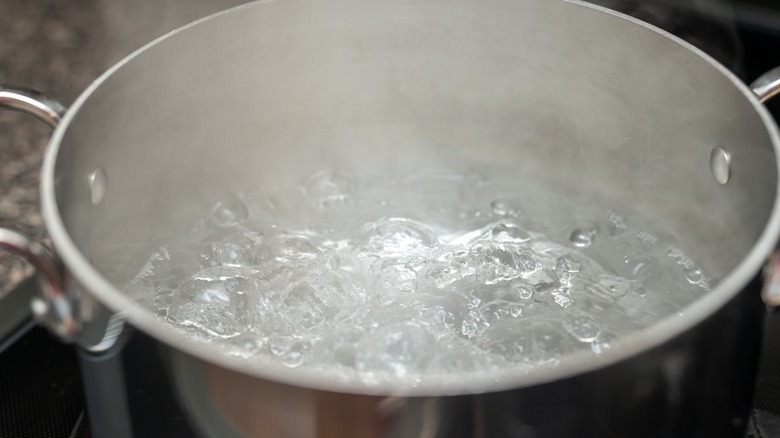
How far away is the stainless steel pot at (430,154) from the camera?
39 cm

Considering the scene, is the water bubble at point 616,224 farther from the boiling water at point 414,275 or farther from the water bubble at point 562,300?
the water bubble at point 562,300

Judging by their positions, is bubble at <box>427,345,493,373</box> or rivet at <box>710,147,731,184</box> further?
rivet at <box>710,147,731,184</box>

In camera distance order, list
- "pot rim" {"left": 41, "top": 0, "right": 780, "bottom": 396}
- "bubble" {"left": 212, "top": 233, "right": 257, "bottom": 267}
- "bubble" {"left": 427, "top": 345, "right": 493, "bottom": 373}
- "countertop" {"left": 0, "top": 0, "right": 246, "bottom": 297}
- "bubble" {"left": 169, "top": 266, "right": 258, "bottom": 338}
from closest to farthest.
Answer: "pot rim" {"left": 41, "top": 0, "right": 780, "bottom": 396}
"bubble" {"left": 427, "top": 345, "right": 493, "bottom": 373}
"bubble" {"left": 169, "top": 266, "right": 258, "bottom": 338}
"bubble" {"left": 212, "top": 233, "right": 257, "bottom": 267}
"countertop" {"left": 0, "top": 0, "right": 246, "bottom": 297}

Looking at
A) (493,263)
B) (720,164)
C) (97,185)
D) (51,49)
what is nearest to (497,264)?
(493,263)

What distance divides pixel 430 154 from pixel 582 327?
0.32m

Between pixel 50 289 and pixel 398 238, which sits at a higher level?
pixel 50 289

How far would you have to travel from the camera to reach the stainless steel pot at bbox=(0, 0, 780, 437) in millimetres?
392

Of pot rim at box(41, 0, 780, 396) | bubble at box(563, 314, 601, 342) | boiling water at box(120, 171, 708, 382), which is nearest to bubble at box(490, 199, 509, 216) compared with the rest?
boiling water at box(120, 171, 708, 382)

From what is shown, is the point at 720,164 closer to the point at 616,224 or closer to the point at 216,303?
the point at 616,224

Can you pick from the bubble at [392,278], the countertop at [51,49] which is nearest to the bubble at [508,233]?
the bubble at [392,278]

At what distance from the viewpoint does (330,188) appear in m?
0.85

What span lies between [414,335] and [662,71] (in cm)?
33

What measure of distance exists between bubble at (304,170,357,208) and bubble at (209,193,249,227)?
7 centimetres

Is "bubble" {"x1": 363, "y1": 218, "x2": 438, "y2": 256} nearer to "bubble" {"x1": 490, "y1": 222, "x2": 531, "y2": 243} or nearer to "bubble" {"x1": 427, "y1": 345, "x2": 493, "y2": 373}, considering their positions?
"bubble" {"x1": 490, "y1": 222, "x2": 531, "y2": 243}
